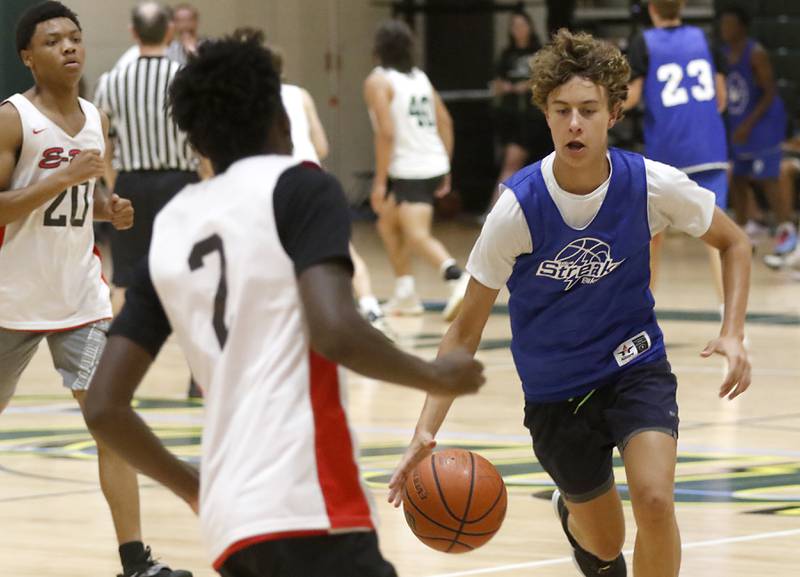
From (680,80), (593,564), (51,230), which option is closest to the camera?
(593,564)

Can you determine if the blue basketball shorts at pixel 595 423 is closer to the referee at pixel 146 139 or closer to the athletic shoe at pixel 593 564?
the athletic shoe at pixel 593 564

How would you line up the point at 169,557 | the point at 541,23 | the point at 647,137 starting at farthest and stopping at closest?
the point at 541,23 → the point at 647,137 → the point at 169,557

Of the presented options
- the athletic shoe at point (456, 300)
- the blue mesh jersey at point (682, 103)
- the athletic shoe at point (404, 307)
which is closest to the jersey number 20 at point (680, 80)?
the blue mesh jersey at point (682, 103)

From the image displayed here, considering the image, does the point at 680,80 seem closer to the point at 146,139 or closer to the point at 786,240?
the point at 146,139

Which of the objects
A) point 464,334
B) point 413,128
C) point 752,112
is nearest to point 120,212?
point 464,334

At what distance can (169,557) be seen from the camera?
17.9 feet

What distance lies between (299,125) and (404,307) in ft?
9.19

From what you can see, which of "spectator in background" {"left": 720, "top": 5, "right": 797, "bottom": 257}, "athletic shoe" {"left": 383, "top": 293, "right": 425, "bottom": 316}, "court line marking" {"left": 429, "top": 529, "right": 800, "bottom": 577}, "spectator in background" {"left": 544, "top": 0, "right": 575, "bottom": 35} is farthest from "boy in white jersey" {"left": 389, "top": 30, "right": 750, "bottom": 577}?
"spectator in background" {"left": 544, "top": 0, "right": 575, "bottom": 35}

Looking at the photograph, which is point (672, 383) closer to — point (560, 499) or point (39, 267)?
point (560, 499)

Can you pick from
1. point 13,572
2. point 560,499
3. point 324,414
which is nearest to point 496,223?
point 560,499

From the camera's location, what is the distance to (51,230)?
533 cm

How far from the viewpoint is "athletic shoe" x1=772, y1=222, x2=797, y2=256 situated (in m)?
14.7

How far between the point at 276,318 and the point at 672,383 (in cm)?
186

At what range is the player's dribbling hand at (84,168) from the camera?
4969mm
